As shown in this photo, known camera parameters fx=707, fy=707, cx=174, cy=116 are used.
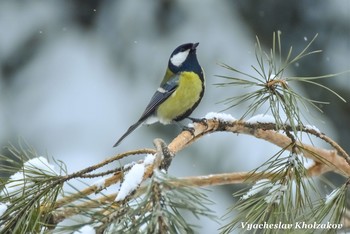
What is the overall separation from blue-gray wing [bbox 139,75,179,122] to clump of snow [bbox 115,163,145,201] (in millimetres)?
777

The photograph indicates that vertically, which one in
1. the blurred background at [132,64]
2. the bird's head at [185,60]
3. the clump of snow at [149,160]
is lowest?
the clump of snow at [149,160]

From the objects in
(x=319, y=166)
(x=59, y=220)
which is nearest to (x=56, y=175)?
(x=59, y=220)

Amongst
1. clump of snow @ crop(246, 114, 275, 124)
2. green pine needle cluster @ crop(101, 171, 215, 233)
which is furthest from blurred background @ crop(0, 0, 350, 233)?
green pine needle cluster @ crop(101, 171, 215, 233)

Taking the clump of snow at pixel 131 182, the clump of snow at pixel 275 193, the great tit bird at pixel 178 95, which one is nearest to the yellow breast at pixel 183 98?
the great tit bird at pixel 178 95

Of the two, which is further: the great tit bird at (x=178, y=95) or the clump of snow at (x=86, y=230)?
the great tit bird at (x=178, y=95)

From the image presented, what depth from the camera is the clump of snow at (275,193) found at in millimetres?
853

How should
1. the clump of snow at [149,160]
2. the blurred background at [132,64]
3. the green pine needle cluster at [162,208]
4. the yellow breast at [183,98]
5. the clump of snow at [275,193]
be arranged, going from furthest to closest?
1. the blurred background at [132,64]
2. the yellow breast at [183,98]
3. the clump of snow at [275,193]
4. the clump of snow at [149,160]
5. the green pine needle cluster at [162,208]

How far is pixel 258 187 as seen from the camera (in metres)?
0.88

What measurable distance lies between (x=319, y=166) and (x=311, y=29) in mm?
1426

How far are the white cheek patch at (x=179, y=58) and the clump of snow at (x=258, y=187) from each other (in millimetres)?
692

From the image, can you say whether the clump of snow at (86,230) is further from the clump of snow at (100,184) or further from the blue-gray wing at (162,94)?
the blue-gray wing at (162,94)

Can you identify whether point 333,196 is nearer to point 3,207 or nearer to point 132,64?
point 3,207

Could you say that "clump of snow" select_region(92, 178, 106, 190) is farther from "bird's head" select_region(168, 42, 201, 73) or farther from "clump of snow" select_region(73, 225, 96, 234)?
"bird's head" select_region(168, 42, 201, 73)

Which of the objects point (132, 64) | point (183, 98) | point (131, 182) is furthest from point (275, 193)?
point (132, 64)
